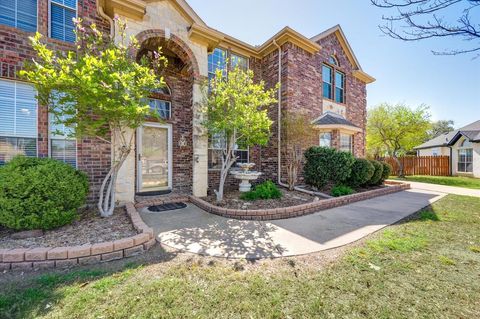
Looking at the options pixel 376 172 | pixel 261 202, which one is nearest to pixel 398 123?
pixel 376 172

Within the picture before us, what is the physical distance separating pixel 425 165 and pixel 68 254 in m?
24.3

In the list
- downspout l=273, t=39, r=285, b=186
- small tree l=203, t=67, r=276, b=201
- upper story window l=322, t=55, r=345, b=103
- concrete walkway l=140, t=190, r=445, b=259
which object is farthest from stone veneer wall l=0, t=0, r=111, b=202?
upper story window l=322, t=55, r=345, b=103

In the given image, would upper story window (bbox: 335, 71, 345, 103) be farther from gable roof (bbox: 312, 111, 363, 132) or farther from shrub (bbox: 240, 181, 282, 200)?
shrub (bbox: 240, 181, 282, 200)

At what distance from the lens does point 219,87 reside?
18.1 feet

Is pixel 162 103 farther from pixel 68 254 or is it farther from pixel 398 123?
pixel 398 123

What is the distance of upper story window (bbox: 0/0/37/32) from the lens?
4.52 metres

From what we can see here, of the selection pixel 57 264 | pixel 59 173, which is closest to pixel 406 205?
pixel 57 264

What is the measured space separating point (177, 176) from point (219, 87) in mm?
3452

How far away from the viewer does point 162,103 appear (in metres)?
6.95

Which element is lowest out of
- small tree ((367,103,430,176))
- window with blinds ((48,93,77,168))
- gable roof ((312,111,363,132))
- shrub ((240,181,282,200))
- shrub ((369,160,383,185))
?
shrub ((240,181,282,200))

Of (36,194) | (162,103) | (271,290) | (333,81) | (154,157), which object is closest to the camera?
(271,290)

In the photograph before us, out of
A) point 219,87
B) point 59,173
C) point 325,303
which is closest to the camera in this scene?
point 325,303

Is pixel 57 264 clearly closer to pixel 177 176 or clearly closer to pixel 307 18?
pixel 177 176

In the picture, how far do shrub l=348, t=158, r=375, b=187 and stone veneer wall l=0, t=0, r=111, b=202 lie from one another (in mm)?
8932
